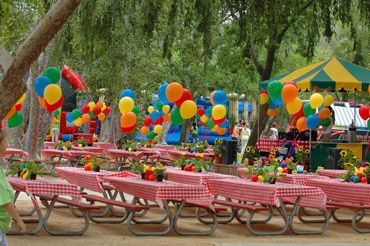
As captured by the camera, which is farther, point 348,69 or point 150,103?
point 150,103

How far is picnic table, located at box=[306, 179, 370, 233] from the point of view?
1437 centimetres

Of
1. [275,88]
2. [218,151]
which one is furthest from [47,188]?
[218,151]

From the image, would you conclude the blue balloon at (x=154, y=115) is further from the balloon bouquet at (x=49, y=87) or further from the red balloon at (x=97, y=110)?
the balloon bouquet at (x=49, y=87)

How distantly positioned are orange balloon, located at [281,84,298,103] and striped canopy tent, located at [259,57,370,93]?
167 cm

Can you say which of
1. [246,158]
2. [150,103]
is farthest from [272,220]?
[150,103]

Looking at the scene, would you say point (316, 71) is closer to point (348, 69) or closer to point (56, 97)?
point (348, 69)

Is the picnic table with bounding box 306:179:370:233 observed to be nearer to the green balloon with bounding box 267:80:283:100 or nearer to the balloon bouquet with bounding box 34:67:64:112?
the balloon bouquet with bounding box 34:67:64:112

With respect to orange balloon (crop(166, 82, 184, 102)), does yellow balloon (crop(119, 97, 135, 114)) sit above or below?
below

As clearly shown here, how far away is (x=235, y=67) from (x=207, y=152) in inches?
151

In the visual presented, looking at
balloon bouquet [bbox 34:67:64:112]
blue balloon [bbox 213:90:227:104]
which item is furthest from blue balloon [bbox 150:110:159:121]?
balloon bouquet [bbox 34:67:64:112]

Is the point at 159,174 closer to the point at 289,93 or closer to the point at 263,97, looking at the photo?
the point at 289,93

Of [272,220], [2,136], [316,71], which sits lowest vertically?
[272,220]

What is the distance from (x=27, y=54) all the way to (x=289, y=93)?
37.7ft

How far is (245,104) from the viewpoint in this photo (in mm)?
59844
